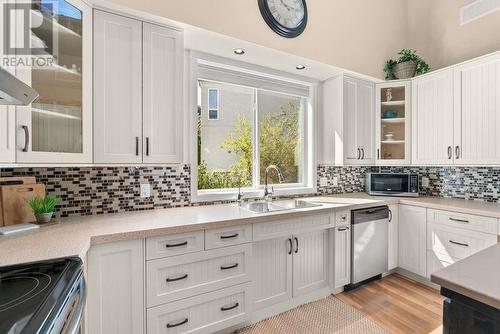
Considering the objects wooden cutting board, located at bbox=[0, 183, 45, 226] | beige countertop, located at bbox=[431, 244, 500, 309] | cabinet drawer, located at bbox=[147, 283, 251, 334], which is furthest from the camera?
cabinet drawer, located at bbox=[147, 283, 251, 334]

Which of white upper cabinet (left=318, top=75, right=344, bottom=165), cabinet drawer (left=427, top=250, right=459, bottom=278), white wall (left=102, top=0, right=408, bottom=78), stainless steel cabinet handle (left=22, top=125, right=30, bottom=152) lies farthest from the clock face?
cabinet drawer (left=427, top=250, right=459, bottom=278)

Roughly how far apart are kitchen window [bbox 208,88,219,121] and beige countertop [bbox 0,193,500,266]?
92cm

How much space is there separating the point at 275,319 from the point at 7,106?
230 cm

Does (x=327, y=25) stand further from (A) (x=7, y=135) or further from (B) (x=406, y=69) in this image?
(A) (x=7, y=135)

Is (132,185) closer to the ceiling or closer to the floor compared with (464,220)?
closer to the ceiling

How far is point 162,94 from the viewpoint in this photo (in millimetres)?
1862

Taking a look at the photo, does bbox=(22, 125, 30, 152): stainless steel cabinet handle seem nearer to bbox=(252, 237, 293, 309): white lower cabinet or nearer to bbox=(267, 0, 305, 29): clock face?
bbox=(252, 237, 293, 309): white lower cabinet

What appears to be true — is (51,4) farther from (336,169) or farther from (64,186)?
(336,169)

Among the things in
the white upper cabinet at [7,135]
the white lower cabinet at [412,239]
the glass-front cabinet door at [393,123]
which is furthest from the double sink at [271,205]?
the white upper cabinet at [7,135]

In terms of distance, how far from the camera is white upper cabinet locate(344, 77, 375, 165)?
291cm

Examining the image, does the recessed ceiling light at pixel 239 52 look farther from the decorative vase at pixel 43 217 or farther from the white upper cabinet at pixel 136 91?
the decorative vase at pixel 43 217

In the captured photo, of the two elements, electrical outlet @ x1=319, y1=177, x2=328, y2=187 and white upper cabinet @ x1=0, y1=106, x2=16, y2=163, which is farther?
electrical outlet @ x1=319, y1=177, x2=328, y2=187

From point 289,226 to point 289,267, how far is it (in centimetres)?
41

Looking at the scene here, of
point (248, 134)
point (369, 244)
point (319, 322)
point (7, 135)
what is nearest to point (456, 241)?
point (369, 244)
